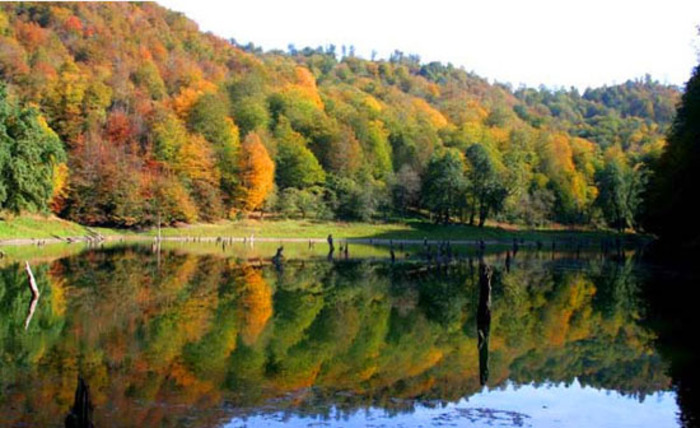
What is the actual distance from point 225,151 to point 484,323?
89.3 meters

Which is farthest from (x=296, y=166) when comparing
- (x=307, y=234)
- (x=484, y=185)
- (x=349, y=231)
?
(x=484, y=185)

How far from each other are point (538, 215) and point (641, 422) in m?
112

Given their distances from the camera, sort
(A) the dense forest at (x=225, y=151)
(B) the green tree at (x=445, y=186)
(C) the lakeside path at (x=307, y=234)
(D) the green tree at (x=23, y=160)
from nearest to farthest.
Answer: (D) the green tree at (x=23, y=160) < (C) the lakeside path at (x=307, y=234) < (A) the dense forest at (x=225, y=151) < (B) the green tree at (x=445, y=186)

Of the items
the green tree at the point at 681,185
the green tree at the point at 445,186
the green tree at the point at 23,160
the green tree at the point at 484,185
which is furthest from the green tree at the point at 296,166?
the green tree at the point at 681,185

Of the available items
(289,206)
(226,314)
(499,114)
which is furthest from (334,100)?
(226,314)

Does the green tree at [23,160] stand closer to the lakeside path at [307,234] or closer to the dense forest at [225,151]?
the dense forest at [225,151]

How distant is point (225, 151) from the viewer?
4550 inches

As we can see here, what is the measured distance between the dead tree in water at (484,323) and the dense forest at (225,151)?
5185 centimetres

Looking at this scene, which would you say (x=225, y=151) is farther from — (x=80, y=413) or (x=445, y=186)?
(x=80, y=413)

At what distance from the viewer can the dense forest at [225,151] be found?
95125 millimetres

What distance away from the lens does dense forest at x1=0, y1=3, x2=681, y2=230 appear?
95125 mm

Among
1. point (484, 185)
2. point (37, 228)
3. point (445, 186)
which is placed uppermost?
point (484, 185)

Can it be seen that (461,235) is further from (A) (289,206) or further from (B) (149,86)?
(B) (149,86)

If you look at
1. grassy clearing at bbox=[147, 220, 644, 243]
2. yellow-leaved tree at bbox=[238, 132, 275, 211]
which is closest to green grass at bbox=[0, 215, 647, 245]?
grassy clearing at bbox=[147, 220, 644, 243]
